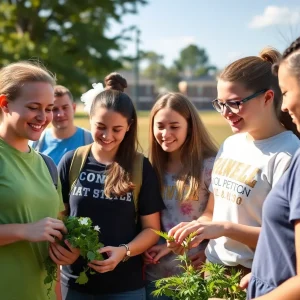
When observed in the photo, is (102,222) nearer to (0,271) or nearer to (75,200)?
(75,200)

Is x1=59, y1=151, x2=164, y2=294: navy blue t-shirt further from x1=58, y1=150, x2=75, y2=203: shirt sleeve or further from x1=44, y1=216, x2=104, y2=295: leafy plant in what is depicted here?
x1=44, y1=216, x2=104, y2=295: leafy plant

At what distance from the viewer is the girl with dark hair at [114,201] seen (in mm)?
3289

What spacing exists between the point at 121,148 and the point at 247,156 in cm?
95

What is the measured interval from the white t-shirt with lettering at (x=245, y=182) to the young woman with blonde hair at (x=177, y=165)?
0.48 meters

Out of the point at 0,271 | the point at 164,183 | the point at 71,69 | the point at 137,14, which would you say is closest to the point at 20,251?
the point at 0,271

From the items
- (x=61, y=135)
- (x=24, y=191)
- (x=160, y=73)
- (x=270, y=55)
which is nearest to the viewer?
(x=24, y=191)

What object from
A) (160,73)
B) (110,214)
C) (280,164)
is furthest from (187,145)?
(160,73)

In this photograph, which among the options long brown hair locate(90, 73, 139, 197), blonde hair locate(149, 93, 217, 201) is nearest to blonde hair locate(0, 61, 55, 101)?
long brown hair locate(90, 73, 139, 197)

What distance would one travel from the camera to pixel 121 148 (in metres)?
3.51

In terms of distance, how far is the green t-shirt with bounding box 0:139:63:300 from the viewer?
263 centimetres

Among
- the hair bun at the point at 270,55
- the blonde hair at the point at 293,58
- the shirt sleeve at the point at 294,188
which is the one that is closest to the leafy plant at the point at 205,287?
the shirt sleeve at the point at 294,188

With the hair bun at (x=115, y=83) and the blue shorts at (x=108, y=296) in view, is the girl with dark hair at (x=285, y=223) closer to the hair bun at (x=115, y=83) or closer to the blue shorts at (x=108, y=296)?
the blue shorts at (x=108, y=296)

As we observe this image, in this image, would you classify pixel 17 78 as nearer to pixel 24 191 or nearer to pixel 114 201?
pixel 24 191

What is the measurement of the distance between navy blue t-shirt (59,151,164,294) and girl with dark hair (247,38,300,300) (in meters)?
1.39
